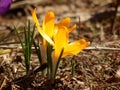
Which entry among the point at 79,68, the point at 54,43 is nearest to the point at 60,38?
the point at 54,43

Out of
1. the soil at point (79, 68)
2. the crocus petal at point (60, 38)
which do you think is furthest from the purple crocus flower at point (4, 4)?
the crocus petal at point (60, 38)

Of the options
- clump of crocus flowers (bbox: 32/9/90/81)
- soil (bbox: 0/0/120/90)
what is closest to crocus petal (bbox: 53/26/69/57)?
clump of crocus flowers (bbox: 32/9/90/81)

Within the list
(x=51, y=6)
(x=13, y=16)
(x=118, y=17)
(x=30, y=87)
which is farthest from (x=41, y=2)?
(x=30, y=87)

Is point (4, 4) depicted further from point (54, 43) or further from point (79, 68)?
point (79, 68)

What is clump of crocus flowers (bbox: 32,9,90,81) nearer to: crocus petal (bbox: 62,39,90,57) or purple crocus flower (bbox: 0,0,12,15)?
crocus petal (bbox: 62,39,90,57)

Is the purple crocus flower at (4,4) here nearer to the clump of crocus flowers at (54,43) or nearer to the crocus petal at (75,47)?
the clump of crocus flowers at (54,43)

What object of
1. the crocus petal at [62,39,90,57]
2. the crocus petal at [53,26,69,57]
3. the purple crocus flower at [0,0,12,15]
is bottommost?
the crocus petal at [62,39,90,57]

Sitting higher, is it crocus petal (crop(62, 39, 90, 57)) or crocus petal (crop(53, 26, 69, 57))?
crocus petal (crop(53, 26, 69, 57))

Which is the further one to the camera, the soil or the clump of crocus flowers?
the soil

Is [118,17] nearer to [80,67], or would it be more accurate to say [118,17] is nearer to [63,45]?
[80,67]
